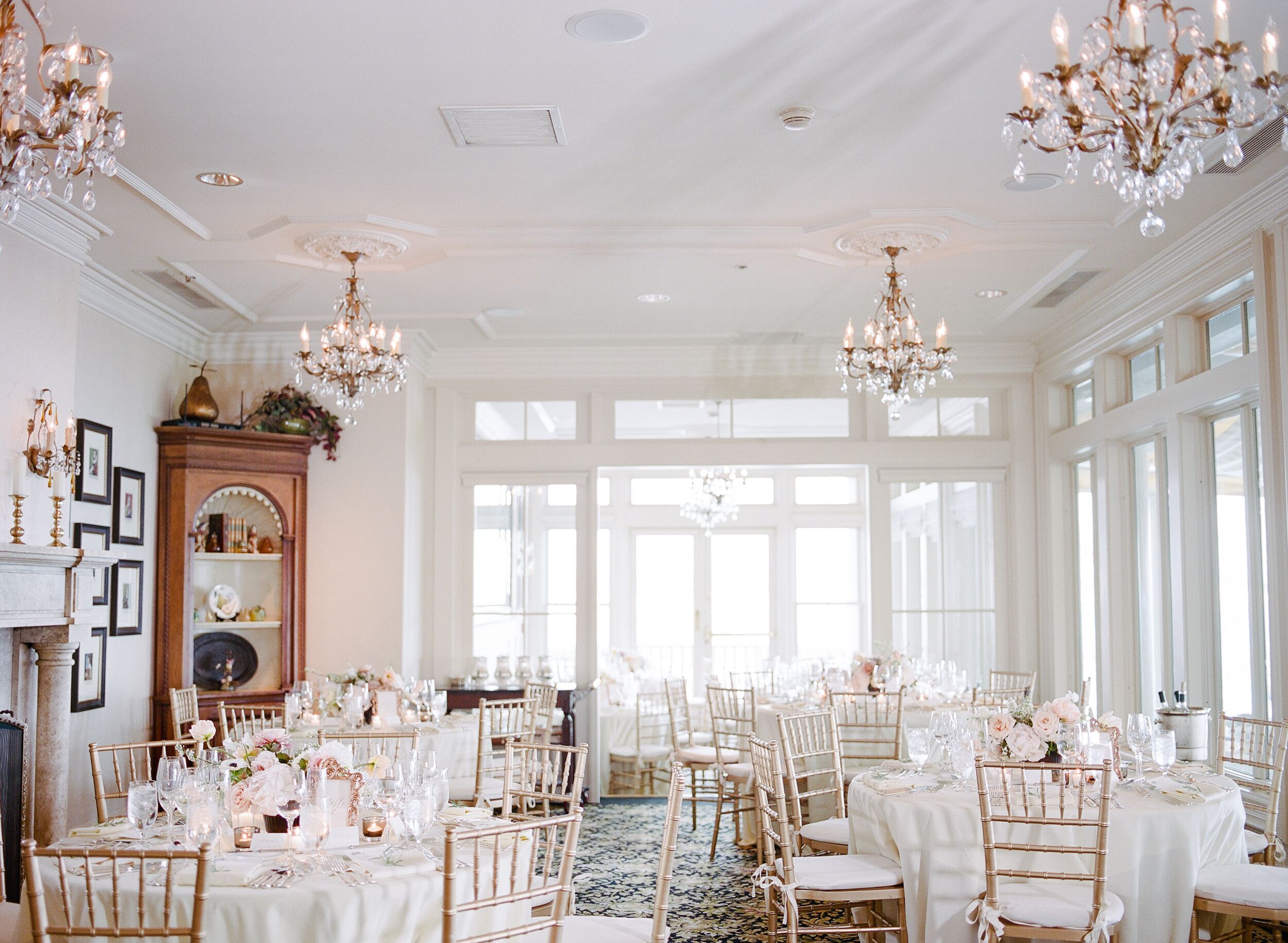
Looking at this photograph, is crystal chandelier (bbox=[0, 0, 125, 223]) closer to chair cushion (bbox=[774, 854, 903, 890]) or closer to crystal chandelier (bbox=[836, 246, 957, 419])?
chair cushion (bbox=[774, 854, 903, 890])

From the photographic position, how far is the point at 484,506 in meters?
9.27

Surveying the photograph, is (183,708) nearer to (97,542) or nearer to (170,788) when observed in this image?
(97,542)

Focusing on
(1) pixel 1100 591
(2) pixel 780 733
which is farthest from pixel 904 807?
(1) pixel 1100 591

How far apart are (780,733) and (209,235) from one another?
3.96 m

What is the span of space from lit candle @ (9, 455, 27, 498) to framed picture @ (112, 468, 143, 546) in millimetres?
1676

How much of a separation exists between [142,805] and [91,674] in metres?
3.56

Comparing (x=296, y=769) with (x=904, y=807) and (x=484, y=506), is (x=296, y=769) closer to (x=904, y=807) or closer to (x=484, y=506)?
(x=904, y=807)

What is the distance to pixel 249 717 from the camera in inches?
311

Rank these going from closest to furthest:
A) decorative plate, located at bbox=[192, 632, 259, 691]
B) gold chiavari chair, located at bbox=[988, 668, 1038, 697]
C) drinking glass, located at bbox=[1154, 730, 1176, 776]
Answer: drinking glass, located at bbox=[1154, 730, 1176, 776], decorative plate, located at bbox=[192, 632, 259, 691], gold chiavari chair, located at bbox=[988, 668, 1038, 697]

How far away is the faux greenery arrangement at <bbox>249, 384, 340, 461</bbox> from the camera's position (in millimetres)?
8219

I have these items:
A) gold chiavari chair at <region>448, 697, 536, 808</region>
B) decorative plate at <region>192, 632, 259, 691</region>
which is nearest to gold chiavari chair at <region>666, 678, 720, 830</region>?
gold chiavari chair at <region>448, 697, 536, 808</region>

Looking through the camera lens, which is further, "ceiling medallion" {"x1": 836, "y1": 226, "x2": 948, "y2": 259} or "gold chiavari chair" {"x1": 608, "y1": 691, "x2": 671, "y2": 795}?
"gold chiavari chair" {"x1": 608, "y1": 691, "x2": 671, "y2": 795}

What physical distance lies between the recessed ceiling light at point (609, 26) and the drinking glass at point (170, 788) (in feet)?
9.13

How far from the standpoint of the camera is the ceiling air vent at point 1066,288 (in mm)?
6918
